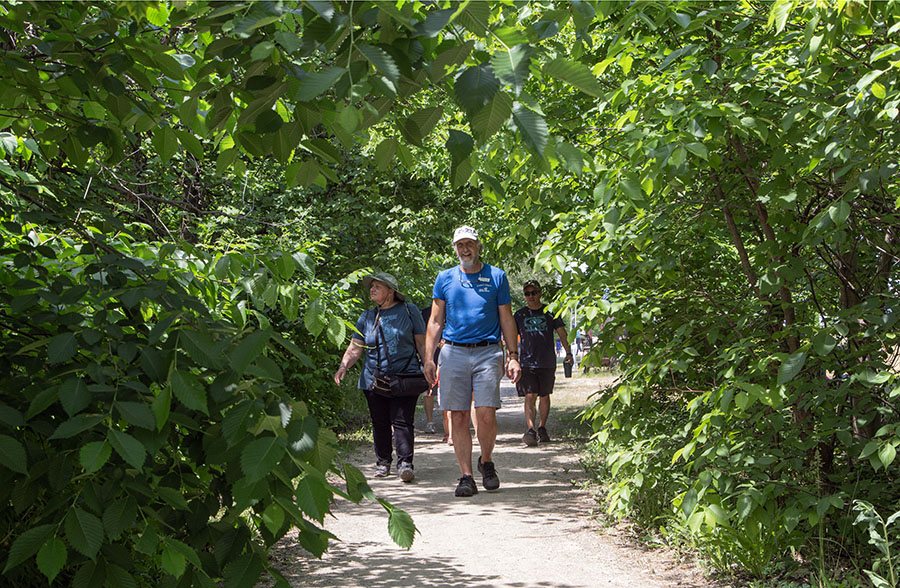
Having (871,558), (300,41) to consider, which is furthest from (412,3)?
(871,558)

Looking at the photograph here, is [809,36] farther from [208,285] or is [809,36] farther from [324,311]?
[208,285]

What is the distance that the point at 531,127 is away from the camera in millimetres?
1659

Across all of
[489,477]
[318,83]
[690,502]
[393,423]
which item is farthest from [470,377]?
[318,83]

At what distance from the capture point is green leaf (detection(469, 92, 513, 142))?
1656 millimetres

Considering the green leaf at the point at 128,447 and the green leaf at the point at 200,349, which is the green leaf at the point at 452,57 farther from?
the green leaf at the point at 128,447

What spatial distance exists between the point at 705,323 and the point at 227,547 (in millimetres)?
3478

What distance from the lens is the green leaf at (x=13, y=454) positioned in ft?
6.49

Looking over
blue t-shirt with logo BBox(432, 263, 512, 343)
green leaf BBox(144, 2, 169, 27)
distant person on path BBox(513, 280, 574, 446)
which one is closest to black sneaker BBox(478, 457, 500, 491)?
blue t-shirt with logo BBox(432, 263, 512, 343)

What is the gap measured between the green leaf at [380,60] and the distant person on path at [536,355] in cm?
896

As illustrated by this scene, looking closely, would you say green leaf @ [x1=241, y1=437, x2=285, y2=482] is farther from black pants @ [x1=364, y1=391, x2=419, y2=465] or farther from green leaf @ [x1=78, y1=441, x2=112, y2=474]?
black pants @ [x1=364, y1=391, x2=419, y2=465]

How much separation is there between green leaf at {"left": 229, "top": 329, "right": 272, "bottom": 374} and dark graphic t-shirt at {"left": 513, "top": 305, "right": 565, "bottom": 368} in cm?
869

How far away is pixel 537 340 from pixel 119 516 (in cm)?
911

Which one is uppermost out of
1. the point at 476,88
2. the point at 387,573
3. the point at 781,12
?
the point at 781,12

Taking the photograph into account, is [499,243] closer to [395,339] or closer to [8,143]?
[395,339]
